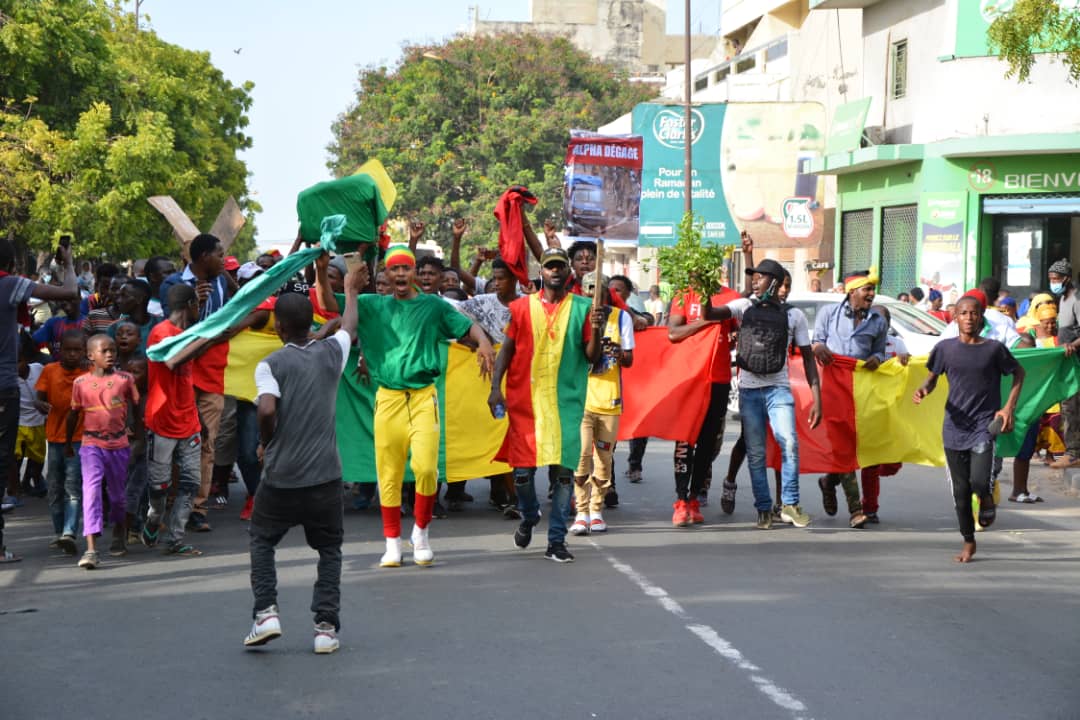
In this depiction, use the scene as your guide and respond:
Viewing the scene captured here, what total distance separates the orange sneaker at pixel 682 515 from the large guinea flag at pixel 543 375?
5.78 feet

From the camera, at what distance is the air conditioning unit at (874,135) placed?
28.8m

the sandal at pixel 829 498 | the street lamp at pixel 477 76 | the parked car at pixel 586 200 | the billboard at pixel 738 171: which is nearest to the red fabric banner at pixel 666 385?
the sandal at pixel 829 498

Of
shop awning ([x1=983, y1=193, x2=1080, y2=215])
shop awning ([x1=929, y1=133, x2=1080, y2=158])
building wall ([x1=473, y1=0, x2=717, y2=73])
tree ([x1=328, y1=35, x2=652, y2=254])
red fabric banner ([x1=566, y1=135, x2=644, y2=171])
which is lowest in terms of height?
shop awning ([x1=983, y1=193, x2=1080, y2=215])

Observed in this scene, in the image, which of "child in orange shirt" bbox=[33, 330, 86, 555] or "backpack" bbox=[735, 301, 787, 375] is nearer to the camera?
"child in orange shirt" bbox=[33, 330, 86, 555]

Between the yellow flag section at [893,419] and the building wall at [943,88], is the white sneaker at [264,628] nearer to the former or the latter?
the yellow flag section at [893,419]

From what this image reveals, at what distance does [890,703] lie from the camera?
5.80 m

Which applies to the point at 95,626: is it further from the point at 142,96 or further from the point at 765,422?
the point at 142,96

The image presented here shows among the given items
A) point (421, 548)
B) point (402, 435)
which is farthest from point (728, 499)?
point (402, 435)

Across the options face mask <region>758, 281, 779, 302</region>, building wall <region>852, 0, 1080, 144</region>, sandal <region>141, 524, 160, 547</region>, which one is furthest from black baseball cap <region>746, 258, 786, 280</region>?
building wall <region>852, 0, 1080, 144</region>

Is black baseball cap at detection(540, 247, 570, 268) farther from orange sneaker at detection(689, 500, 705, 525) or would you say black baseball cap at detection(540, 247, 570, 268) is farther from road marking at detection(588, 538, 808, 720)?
orange sneaker at detection(689, 500, 705, 525)

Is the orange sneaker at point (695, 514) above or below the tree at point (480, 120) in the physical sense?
below

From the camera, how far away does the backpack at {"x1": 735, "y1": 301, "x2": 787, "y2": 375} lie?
10.3m

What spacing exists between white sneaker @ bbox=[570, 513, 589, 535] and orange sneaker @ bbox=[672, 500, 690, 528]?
78 centimetres

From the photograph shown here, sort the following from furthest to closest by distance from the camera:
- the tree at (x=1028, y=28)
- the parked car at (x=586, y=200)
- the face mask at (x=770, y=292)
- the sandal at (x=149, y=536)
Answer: the parked car at (x=586, y=200)
the tree at (x=1028, y=28)
the face mask at (x=770, y=292)
the sandal at (x=149, y=536)
